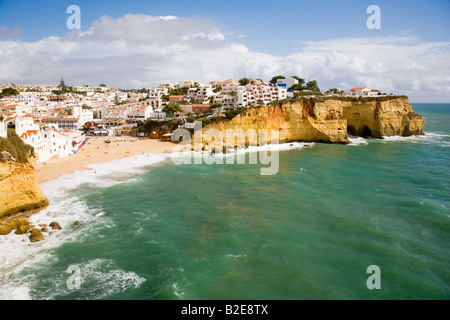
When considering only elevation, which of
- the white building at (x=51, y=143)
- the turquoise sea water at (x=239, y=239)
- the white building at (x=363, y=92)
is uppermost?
the white building at (x=363, y=92)

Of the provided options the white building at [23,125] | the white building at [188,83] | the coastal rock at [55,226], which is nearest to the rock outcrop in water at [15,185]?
the coastal rock at [55,226]

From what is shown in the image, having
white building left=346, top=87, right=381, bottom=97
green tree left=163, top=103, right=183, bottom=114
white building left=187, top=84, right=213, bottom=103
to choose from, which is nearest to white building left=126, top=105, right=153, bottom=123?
green tree left=163, top=103, right=183, bottom=114

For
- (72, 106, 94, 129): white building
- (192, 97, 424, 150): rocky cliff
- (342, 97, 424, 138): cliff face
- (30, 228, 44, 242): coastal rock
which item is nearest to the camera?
(30, 228, 44, 242): coastal rock

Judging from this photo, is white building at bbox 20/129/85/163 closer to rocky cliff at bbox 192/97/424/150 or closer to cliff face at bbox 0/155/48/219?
cliff face at bbox 0/155/48/219

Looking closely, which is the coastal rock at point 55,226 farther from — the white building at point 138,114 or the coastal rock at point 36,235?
the white building at point 138,114

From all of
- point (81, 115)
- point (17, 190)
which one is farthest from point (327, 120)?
point (81, 115)

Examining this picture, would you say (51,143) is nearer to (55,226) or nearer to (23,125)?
(23,125)

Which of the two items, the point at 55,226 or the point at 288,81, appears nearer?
the point at 55,226
